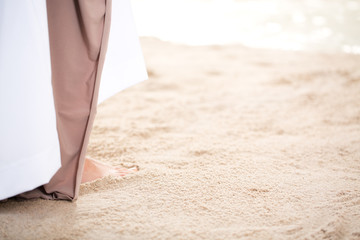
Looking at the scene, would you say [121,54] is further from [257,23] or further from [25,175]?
[257,23]

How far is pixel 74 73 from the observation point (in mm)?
1176

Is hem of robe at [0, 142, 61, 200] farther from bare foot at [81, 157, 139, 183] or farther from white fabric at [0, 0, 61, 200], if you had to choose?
bare foot at [81, 157, 139, 183]

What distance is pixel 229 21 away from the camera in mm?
5125

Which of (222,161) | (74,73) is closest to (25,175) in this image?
(74,73)

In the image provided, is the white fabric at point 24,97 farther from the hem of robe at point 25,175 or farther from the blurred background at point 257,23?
the blurred background at point 257,23

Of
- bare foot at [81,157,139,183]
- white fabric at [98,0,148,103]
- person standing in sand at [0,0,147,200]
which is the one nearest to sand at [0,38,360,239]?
bare foot at [81,157,139,183]

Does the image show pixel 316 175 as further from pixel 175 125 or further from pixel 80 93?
pixel 80 93

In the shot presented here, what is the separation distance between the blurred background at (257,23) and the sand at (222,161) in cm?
129

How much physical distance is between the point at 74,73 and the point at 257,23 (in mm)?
4281

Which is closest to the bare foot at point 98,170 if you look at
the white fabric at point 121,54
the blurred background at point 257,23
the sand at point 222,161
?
the sand at point 222,161

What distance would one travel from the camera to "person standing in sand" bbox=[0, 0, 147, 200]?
3.37 ft

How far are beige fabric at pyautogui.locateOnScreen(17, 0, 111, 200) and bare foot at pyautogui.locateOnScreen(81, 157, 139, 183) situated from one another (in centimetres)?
17

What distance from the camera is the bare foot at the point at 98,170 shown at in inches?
55.6

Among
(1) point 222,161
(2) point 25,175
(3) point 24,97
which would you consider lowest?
(1) point 222,161
